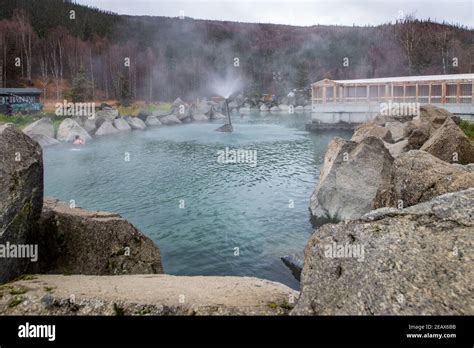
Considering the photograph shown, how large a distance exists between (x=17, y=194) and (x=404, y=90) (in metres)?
50.9

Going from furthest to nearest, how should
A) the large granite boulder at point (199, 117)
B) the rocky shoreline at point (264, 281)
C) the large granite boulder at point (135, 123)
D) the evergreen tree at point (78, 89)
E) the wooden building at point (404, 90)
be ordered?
the large granite boulder at point (199, 117)
the evergreen tree at point (78, 89)
the large granite boulder at point (135, 123)
the wooden building at point (404, 90)
the rocky shoreline at point (264, 281)

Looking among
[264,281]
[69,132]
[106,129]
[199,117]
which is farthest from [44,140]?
[264,281]

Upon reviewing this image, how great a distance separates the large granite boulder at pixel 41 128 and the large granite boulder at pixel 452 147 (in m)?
38.1

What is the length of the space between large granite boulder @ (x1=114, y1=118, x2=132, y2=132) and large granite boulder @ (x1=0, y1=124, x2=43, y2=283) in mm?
50292

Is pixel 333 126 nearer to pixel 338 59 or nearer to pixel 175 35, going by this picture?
pixel 338 59

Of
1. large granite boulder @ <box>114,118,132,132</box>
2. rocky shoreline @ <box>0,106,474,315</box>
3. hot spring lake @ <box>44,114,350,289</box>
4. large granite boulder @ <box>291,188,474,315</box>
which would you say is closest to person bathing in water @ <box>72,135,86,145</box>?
hot spring lake @ <box>44,114,350,289</box>

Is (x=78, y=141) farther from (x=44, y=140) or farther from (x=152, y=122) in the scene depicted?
(x=152, y=122)

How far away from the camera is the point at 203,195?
2312 centimetres

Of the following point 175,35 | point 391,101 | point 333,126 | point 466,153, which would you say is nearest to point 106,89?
point 333,126

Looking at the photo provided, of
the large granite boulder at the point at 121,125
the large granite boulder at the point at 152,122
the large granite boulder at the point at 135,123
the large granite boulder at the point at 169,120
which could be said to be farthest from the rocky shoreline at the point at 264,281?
the large granite boulder at the point at 169,120

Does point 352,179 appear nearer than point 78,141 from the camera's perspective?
Yes

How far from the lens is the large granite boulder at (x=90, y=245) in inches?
349

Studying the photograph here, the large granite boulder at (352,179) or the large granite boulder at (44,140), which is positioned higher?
the large granite boulder at (44,140)

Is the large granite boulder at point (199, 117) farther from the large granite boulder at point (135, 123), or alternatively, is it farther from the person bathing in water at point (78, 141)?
the person bathing in water at point (78, 141)
